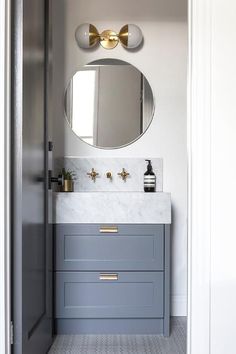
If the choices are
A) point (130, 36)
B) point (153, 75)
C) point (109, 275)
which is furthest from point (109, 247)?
point (130, 36)

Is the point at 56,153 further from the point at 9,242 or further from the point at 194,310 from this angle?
the point at 194,310

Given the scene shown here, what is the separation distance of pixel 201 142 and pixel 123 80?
176cm

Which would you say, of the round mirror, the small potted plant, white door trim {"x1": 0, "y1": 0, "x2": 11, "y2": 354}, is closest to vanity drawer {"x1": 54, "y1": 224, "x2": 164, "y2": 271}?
the small potted plant

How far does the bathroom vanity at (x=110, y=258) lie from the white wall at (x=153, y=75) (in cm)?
56

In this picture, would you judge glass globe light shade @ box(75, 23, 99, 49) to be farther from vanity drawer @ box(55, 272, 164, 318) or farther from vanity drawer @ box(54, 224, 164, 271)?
vanity drawer @ box(55, 272, 164, 318)

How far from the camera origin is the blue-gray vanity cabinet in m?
2.78

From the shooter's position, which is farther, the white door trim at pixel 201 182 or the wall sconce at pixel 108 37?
the wall sconce at pixel 108 37

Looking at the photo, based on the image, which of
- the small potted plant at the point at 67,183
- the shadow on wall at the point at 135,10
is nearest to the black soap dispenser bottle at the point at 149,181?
the small potted plant at the point at 67,183

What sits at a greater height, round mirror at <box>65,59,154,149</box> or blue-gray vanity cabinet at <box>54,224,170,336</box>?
round mirror at <box>65,59,154,149</box>

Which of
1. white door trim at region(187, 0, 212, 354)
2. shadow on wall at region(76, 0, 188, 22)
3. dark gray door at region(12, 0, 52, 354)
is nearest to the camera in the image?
white door trim at region(187, 0, 212, 354)

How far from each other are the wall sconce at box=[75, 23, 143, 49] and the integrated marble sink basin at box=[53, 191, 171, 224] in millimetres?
1236

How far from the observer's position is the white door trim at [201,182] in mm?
1690

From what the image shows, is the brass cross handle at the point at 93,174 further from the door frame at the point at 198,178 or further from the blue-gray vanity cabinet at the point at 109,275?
the door frame at the point at 198,178

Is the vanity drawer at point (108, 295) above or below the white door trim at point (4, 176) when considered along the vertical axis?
below
